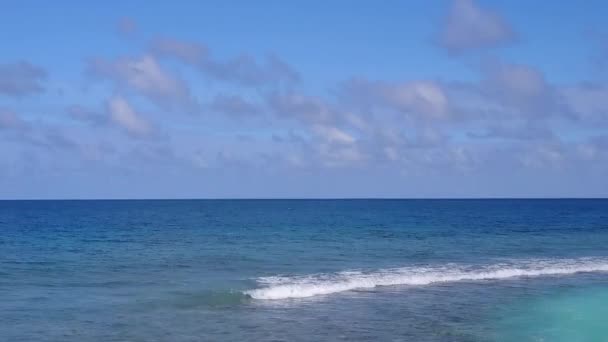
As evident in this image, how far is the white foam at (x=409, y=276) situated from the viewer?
27438 mm

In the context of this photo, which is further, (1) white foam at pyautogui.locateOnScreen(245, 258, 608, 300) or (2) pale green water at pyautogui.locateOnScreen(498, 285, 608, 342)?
(1) white foam at pyautogui.locateOnScreen(245, 258, 608, 300)

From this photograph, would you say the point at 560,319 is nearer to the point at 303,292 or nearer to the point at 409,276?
the point at 409,276

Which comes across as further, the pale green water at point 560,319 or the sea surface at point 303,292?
the sea surface at point 303,292

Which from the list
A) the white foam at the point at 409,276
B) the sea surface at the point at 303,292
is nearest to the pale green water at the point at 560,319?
the sea surface at the point at 303,292

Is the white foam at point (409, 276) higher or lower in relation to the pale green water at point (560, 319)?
higher

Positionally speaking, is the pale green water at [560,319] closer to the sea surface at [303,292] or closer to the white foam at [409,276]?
the sea surface at [303,292]

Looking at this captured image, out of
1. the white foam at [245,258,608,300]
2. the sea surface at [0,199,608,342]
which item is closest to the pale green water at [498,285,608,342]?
the sea surface at [0,199,608,342]

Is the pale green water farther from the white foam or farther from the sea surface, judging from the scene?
the white foam

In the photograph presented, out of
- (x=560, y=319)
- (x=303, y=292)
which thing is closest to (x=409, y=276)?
(x=303, y=292)

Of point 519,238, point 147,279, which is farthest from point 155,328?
point 519,238

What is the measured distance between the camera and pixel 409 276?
3145 centimetres

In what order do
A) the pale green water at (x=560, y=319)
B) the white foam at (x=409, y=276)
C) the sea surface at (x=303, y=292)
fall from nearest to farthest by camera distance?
the pale green water at (x=560, y=319) → the sea surface at (x=303, y=292) → the white foam at (x=409, y=276)

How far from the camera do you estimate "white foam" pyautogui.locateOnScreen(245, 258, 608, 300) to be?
27.4 m

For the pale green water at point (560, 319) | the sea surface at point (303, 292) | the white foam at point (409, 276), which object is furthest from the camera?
the white foam at point (409, 276)
